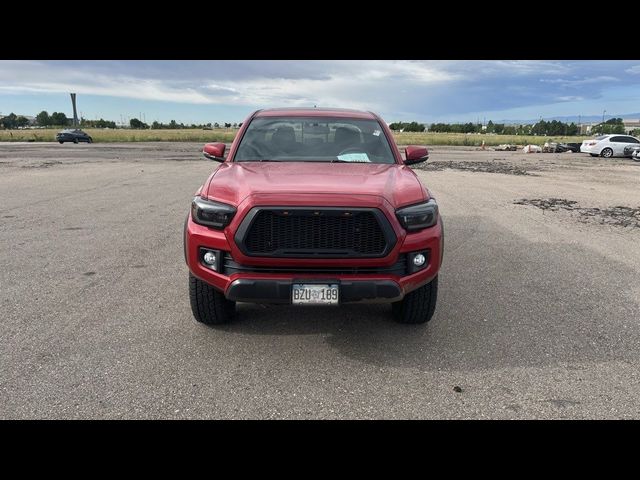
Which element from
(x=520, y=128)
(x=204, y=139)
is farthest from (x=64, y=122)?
(x=520, y=128)

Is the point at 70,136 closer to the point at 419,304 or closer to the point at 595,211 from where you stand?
the point at 595,211

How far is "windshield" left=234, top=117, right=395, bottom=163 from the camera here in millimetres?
4602

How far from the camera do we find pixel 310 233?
3318mm

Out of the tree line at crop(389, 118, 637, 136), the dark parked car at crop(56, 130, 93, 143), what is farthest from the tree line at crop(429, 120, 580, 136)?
the dark parked car at crop(56, 130, 93, 143)

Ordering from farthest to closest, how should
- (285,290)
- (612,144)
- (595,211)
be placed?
(612,144)
(595,211)
(285,290)

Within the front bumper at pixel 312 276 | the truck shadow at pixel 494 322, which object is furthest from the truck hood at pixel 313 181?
the truck shadow at pixel 494 322

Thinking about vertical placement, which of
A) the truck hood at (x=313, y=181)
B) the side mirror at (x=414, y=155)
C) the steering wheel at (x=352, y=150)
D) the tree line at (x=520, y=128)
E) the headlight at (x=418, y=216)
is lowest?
Result: the tree line at (x=520, y=128)

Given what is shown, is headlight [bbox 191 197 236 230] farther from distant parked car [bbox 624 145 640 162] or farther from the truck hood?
distant parked car [bbox 624 145 640 162]

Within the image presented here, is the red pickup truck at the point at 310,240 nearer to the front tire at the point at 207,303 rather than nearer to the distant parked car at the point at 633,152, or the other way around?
the front tire at the point at 207,303

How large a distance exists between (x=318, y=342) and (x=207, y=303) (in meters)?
0.95

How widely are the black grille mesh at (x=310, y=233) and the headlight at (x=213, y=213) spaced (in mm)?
222

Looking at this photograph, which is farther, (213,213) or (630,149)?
(630,149)

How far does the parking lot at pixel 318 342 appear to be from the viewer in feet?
9.61
